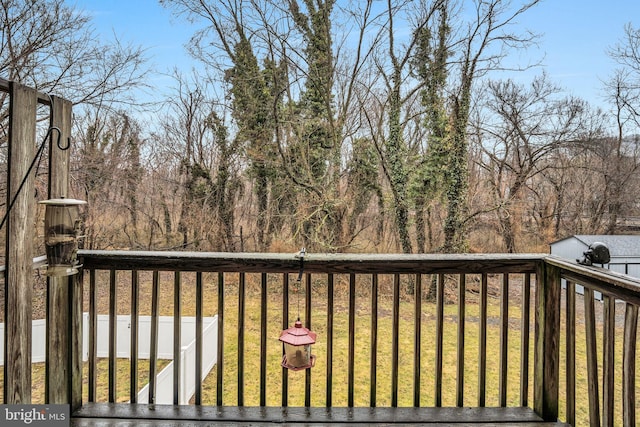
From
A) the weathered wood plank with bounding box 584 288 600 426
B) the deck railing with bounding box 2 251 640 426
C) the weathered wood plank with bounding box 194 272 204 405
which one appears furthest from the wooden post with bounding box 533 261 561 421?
the weathered wood plank with bounding box 194 272 204 405

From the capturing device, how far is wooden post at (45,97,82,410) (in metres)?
1.89

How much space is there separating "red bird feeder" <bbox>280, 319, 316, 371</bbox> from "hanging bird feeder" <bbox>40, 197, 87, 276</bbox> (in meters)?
1.00

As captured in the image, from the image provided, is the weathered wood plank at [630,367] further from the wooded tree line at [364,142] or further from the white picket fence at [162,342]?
the wooded tree line at [364,142]

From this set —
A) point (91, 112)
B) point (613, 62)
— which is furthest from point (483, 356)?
point (613, 62)

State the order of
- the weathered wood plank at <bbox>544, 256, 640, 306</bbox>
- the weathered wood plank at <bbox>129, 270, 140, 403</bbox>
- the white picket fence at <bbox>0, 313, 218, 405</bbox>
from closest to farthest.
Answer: the weathered wood plank at <bbox>544, 256, 640, 306</bbox> → the weathered wood plank at <bbox>129, 270, 140, 403</bbox> → the white picket fence at <bbox>0, 313, 218, 405</bbox>

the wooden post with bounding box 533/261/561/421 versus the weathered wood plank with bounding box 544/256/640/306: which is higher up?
the weathered wood plank with bounding box 544/256/640/306

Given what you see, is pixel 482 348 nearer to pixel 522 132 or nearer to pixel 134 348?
pixel 134 348

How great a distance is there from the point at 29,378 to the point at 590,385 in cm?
244

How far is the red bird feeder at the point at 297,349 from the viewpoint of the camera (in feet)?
6.10

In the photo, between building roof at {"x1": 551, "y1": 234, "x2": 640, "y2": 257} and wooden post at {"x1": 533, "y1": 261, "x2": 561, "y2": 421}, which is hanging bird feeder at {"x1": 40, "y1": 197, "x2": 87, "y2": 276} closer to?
wooden post at {"x1": 533, "y1": 261, "x2": 561, "y2": 421}

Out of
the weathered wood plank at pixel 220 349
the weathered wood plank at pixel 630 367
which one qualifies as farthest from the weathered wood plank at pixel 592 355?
the weathered wood plank at pixel 220 349

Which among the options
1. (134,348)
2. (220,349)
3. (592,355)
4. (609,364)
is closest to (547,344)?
(592,355)

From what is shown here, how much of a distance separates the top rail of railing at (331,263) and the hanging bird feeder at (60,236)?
0.90 feet

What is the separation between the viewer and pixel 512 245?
7562 millimetres
